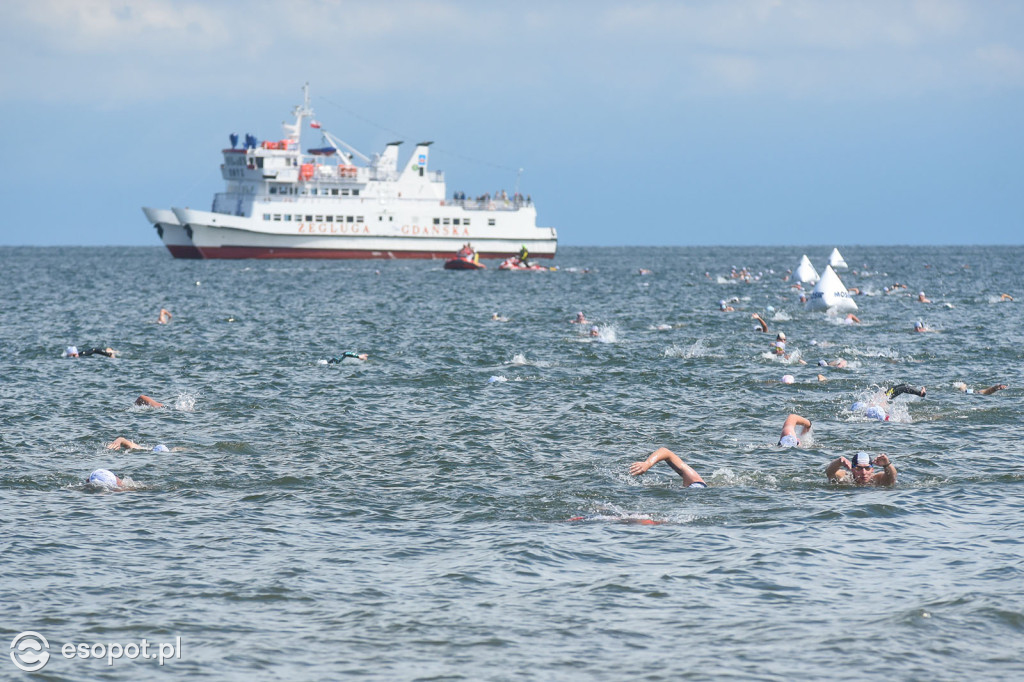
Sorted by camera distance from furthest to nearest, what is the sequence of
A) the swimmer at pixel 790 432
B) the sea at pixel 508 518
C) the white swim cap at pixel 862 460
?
the swimmer at pixel 790 432 → the white swim cap at pixel 862 460 → the sea at pixel 508 518

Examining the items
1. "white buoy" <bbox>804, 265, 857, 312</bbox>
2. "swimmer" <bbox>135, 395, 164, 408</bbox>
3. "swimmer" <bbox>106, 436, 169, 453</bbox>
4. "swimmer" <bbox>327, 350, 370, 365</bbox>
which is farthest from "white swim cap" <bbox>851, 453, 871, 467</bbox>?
"white buoy" <bbox>804, 265, 857, 312</bbox>

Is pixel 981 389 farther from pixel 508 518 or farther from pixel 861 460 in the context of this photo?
pixel 508 518

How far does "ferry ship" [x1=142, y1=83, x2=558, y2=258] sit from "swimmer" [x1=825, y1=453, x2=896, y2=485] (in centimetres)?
8461

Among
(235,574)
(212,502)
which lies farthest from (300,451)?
(235,574)

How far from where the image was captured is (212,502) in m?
14.6

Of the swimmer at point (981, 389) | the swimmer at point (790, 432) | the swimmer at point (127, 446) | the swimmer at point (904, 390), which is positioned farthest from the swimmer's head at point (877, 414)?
the swimmer at point (127, 446)

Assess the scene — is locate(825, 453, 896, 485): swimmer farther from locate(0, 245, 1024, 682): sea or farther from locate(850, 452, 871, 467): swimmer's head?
locate(0, 245, 1024, 682): sea

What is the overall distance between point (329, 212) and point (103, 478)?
275 ft

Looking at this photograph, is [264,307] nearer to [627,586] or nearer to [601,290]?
[601,290]

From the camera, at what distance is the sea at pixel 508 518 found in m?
9.60

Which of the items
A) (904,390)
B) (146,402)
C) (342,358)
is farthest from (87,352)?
(904,390)

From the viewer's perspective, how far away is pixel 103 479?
1505cm

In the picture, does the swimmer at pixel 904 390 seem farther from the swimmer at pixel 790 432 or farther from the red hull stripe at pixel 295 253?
the red hull stripe at pixel 295 253

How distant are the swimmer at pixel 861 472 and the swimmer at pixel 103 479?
10023 millimetres
